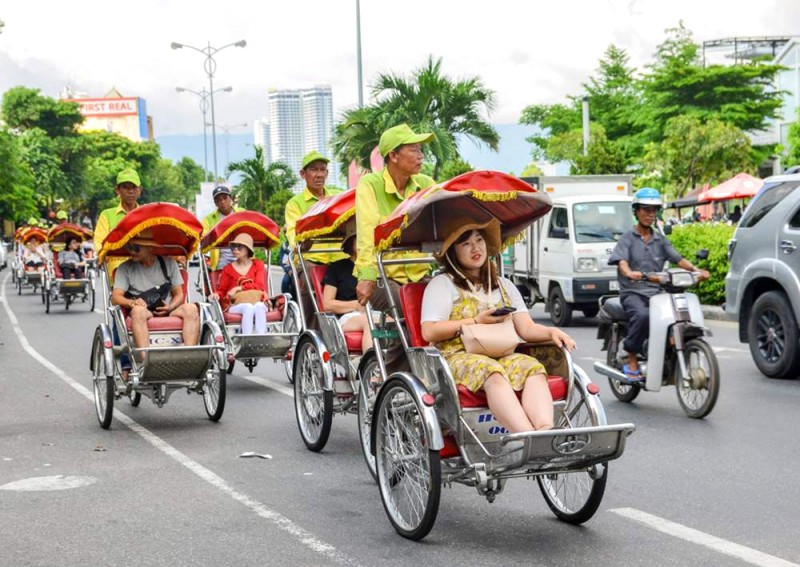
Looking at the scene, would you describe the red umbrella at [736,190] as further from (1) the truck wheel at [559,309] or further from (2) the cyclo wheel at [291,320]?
(2) the cyclo wheel at [291,320]

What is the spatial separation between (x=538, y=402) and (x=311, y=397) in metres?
3.21

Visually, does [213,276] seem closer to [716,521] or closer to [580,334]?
[580,334]

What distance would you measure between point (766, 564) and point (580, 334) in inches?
469

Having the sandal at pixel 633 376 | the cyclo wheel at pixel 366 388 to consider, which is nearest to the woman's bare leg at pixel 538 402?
the cyclo wheel at pixel 366 388

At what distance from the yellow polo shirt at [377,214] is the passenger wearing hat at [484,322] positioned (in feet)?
2.69

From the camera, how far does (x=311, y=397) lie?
890 cm

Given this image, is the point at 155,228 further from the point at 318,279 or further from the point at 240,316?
the point at 240,316

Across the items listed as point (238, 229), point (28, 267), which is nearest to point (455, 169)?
point (28, 267)

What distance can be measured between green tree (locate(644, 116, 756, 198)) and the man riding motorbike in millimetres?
46305

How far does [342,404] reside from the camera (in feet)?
28.8

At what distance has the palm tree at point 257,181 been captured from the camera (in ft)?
171

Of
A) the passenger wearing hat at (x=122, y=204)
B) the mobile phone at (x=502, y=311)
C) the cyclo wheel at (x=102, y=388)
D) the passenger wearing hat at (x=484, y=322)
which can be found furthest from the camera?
the passenger wearing hat at (x=122, y=204)

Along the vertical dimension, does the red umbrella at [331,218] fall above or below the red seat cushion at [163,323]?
above

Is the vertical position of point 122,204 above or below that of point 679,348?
above
